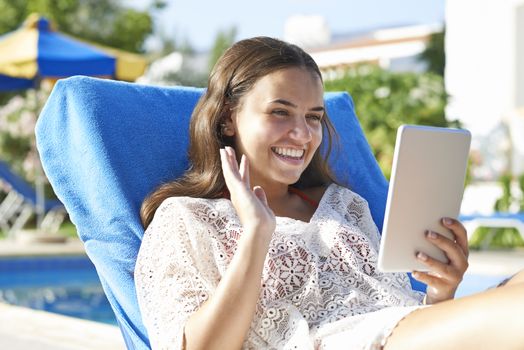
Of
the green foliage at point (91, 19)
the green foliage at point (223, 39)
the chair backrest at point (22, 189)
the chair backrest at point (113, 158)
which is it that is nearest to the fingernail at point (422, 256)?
the chair backrest at point (113, 158)

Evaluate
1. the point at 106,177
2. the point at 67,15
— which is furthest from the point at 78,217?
the point at 67,15

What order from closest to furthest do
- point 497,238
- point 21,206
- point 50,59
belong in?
point 50,59, point 497,238, point 21,206

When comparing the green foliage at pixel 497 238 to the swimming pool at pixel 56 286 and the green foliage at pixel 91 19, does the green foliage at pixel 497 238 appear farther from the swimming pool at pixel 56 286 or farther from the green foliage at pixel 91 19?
the green foliage at pixel 91 19

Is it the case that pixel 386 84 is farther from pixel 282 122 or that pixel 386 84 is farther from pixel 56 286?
pixel 282 122

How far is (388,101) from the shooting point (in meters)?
13.4

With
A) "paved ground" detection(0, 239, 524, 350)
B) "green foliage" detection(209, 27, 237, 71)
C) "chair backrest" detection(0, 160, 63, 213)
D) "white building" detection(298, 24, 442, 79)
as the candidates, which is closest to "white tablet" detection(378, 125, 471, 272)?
"paved ground" detection(0, 239, 524, 350)

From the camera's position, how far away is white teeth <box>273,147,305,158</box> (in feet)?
8.48

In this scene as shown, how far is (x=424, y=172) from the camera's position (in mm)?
2186

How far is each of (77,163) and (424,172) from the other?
1180mm

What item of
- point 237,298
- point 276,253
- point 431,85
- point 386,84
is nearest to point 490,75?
point 431,85

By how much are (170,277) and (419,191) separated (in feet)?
2.14

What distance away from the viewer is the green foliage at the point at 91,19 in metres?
20.2

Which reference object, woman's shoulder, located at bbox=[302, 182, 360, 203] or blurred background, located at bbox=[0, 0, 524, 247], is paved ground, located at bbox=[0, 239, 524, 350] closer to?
woman's shoulder, located at bbox=[302, 182, 360, 203]

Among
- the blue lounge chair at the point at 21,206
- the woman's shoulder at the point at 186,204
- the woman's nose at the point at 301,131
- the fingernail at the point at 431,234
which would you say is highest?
the woman's nose at the point at 301,131
